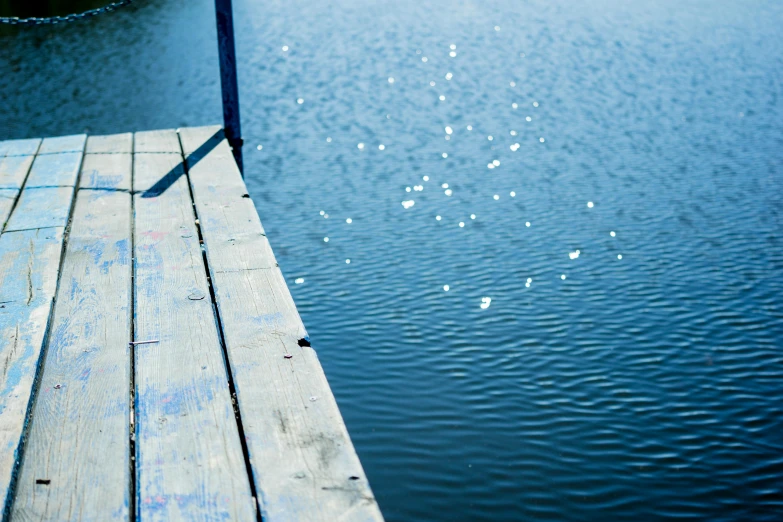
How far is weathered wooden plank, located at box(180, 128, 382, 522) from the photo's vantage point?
1939mm

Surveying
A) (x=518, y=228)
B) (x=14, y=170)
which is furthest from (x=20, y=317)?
(x=518, y=228)

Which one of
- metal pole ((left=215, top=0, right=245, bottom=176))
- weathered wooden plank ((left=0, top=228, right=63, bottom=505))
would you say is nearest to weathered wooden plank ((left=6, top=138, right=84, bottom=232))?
weathered wooden plank ((left=0, top=228, right=63, bottom=505))

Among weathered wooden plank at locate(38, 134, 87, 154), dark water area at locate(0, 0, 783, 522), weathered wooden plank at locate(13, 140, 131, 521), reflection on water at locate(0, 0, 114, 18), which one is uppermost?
reflection on water at locate(0, 0, 114, 18)

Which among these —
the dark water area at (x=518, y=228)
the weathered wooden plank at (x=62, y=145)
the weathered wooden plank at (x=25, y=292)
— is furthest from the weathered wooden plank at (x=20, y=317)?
the dark water area at (x=518, y=228)

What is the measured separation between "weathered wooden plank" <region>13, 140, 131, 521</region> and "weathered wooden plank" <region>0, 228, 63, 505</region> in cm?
4

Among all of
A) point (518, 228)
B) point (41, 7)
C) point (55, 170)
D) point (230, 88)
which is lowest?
point (518, 228)

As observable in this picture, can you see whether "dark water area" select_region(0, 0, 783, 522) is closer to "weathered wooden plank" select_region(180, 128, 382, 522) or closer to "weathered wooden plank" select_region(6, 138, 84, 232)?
"weathered wooden plank" select_region(180, 128, 382, 522)

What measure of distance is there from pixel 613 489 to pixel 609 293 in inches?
92.1

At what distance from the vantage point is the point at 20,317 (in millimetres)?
2875

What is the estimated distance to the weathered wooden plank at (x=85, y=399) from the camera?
197 centimetres

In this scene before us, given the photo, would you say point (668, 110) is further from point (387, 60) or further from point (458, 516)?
point (458, 516)

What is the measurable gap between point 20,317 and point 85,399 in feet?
2.23

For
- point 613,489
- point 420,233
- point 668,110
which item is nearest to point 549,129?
point 668,110

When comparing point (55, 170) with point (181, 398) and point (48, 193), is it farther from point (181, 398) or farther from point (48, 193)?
point (181, 398)
